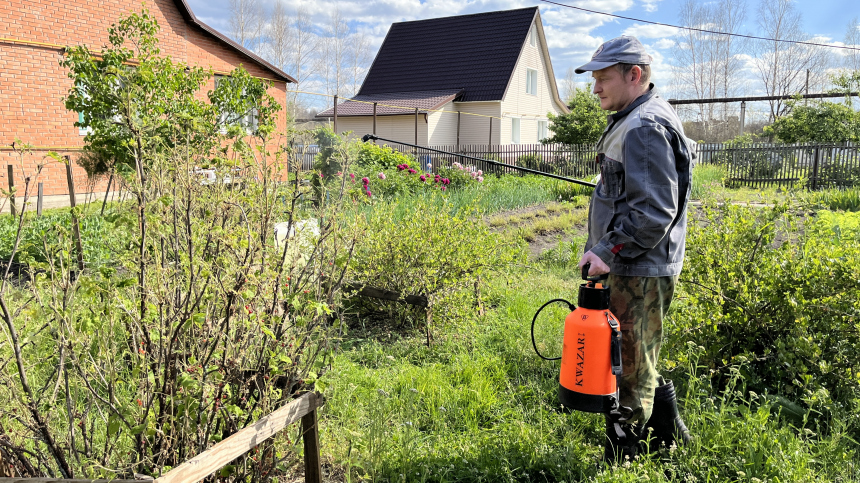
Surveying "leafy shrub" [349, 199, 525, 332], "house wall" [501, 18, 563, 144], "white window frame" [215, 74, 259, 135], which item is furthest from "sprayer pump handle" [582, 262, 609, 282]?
"house wall" [501, 18, 563, 144]

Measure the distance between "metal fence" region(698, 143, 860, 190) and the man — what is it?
→ 14.9 metres

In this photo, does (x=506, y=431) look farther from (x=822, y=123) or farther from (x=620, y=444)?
(x=822, y=123)

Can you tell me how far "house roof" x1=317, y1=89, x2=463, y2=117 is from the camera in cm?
2542

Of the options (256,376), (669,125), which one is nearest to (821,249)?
(669,125)

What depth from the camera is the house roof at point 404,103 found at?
25.4 m

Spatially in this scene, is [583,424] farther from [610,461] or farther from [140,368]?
[140,368]

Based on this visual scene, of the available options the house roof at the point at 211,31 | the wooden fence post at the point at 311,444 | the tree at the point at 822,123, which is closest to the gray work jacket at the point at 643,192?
the wooden fence post at the point at 311,444

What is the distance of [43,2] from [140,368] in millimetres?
14002

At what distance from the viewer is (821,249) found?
3.42 metres

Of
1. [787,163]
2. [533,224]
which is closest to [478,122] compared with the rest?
[787,163]

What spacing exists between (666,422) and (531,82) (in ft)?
96.7

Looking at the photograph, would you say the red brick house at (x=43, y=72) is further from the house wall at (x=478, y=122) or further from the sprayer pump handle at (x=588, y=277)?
the house wall at (x=478, y=122)

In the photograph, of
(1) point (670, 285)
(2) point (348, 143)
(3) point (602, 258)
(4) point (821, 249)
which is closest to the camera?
(2) point (348, 143)

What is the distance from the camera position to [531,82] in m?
30.4
